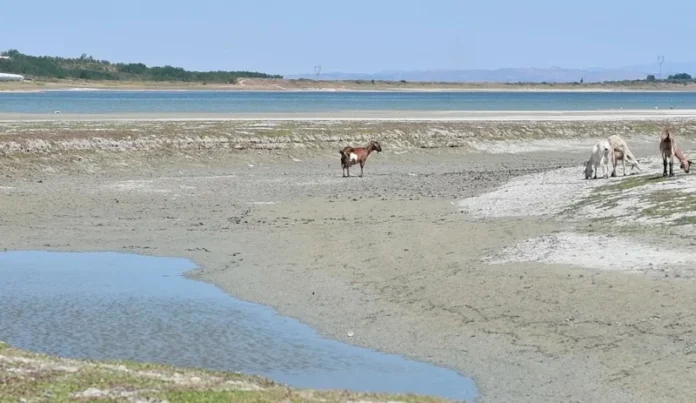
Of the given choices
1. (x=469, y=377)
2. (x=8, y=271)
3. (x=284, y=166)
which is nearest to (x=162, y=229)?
(x=8, y=271)

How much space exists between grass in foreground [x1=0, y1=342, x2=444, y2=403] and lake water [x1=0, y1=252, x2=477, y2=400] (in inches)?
55.9

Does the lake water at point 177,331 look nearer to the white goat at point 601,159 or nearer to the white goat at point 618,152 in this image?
the white goat at point 601,159

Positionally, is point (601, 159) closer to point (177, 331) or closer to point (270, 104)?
point (177, 331)

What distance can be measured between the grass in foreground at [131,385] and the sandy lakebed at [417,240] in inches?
92.4

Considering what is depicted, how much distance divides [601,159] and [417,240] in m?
9.77

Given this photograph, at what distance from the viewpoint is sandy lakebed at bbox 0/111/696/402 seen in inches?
492

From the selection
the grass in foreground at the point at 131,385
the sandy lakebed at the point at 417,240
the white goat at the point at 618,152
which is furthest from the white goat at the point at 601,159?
the grass in foreground at the point at 131,385

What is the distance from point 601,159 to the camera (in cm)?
2806

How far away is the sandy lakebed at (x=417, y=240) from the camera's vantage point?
1248 cm

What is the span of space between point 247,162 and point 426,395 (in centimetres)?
2817

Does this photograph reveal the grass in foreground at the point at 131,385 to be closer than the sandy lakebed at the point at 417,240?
Yes

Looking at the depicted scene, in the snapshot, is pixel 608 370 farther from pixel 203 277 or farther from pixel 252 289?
pixel 203 277

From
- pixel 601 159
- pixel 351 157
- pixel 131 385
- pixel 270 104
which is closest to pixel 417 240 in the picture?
pixel 601 159

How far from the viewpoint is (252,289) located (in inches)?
679
